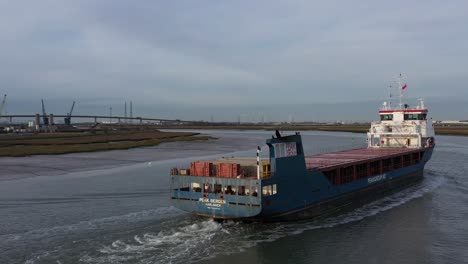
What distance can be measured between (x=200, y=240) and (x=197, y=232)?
1.34 metres

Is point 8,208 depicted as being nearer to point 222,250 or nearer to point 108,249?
point 108,249

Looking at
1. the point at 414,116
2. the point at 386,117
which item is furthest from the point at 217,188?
the point at 414,116

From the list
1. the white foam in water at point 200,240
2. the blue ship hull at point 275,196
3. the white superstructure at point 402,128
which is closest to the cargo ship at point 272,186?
the blue ship hull at point 275,196

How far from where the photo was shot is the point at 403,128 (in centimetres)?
5112

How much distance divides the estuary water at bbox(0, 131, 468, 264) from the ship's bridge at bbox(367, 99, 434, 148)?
14302mm

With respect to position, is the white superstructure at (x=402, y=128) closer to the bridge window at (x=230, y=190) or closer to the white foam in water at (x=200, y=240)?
the white foam in water at (x=200, y=240)

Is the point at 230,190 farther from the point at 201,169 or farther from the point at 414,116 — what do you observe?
the point at 414,116

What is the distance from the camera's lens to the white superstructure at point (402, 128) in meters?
50.2

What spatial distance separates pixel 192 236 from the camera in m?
22.6

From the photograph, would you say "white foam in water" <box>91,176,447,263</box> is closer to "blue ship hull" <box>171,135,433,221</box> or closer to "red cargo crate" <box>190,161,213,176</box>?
"blue ship hull" <box>171,135,433,221</box>

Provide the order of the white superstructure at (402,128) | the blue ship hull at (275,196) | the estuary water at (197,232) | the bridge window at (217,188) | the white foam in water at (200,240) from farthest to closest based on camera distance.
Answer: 1. the white superstructure at (402,128)
2. the bridge window at (217,188)
3. the blue ship hull at (275,196)
4. the estuary water at (197,232)
5. the white foam in water at (200,240)

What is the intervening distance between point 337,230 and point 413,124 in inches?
1178

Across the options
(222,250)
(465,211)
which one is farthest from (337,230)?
(465,211)

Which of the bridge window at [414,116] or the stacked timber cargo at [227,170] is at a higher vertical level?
the bridge window at [414,116]
